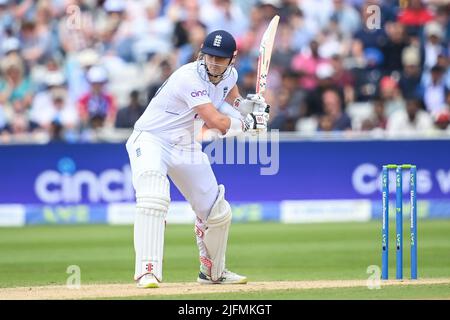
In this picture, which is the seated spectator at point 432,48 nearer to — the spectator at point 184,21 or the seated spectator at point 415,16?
the seated spectator at point 415,16

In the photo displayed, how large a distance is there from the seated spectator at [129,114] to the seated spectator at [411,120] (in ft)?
10.7

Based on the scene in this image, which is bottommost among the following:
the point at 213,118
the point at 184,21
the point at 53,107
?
the point at 213,118

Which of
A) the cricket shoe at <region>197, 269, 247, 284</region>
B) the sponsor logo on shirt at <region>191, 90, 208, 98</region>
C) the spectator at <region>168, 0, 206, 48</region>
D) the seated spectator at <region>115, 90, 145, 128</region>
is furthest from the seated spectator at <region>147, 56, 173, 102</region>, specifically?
the sponsor logo on shirt at <region>191, 90, 208, 98</region>

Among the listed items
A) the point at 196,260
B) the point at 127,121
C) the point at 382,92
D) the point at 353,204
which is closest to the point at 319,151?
the point at 353,204

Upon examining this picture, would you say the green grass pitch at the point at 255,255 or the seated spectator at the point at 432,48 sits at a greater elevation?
the seated spectator at the point at 432,48

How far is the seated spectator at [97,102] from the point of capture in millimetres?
13641

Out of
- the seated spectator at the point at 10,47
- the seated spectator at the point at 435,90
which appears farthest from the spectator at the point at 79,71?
the seated spectator at the point at 435,90

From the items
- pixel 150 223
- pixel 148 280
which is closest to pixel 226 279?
pixel 148 280

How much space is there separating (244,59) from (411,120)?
2.50m

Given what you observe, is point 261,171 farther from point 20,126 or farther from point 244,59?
point 20,126

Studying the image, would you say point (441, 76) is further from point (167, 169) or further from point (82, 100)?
point (167, 169)

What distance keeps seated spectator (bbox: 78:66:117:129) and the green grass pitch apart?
181 centimetres

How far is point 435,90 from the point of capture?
46.8 feet

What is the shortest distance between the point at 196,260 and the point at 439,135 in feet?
15.3
